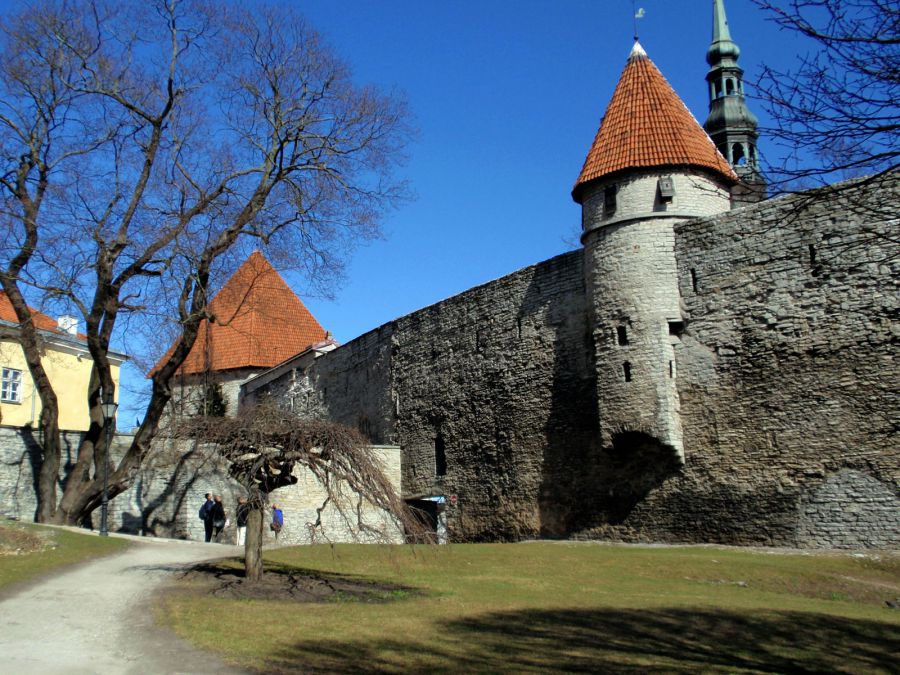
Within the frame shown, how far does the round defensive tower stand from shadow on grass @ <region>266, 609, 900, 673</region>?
8.38 meters

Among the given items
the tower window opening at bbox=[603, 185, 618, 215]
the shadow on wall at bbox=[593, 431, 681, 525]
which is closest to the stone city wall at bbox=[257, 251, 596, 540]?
the shadow on wall at bbox=[593, 431, 681, 525]

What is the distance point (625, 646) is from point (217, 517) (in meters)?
13.8

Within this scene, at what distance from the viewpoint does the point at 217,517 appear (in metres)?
20.0

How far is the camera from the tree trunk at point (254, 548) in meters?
11.3

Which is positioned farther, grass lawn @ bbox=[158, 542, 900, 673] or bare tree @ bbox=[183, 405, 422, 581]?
bare tree @ bbox=[183, 405, 422, 581]

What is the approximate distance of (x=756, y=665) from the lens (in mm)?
7488

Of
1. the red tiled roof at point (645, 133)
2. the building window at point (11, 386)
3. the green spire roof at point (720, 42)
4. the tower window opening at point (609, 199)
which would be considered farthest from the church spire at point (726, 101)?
the building window at point (11, 386)

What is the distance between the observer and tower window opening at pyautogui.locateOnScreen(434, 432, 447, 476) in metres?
24.7

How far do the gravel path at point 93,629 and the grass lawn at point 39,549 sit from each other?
41 centimetres

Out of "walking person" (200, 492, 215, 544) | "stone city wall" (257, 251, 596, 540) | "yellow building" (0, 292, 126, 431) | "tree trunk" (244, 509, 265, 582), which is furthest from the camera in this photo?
"yellow building" (0, 292, 126, 431)

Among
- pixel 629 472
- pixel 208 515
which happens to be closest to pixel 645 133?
pixel 629 472

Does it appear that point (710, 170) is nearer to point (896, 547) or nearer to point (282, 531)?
point (896, 547)

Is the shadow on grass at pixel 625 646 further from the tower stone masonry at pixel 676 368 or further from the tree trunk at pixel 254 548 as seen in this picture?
the tower stone masonry at pixel 676 368

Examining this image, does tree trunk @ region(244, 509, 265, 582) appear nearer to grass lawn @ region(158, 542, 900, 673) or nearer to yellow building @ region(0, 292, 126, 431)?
grass lawn @ region(158, 542, 900, 673)
